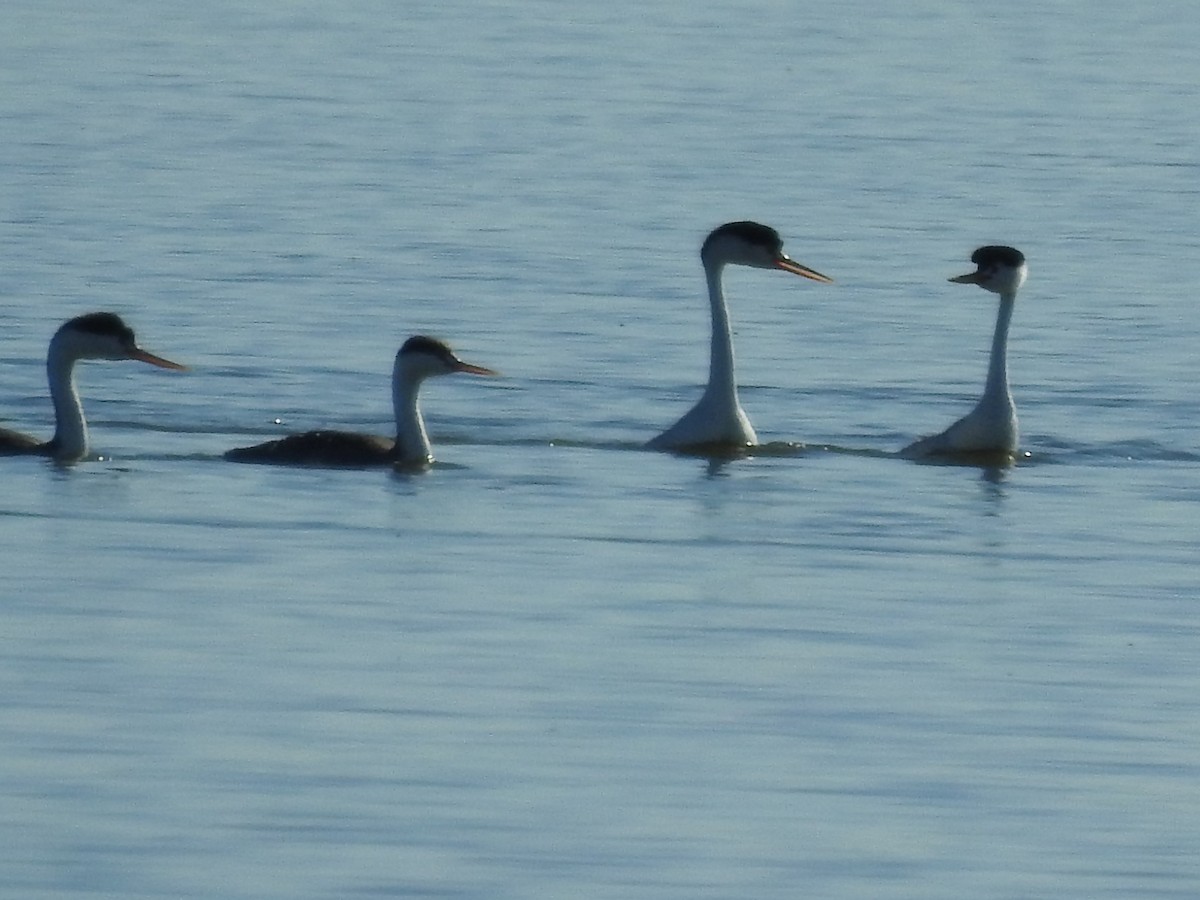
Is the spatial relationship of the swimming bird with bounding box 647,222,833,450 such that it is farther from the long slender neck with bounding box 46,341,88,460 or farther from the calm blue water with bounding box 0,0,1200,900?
the long slender neck with bounding box 46,341,88,460

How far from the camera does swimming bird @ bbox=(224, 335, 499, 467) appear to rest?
1579 centimetres

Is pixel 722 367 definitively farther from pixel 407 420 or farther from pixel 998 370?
pixel 407 420

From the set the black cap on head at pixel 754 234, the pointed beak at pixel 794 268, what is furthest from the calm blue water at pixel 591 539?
the black cap on head at pixel 754 234

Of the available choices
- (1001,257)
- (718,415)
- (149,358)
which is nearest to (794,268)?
(1001,257)

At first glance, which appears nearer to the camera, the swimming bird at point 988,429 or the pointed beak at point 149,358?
the pointed beak at point 149,358

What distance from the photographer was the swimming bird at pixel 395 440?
15.8m

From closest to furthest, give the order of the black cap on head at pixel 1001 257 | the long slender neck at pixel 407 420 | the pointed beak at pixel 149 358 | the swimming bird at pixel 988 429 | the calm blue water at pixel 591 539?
the calm blue water at pixel 591 539
the long slender neck at pixel 407 420
the pointed beak at pixel 149 358
the swimming bird at pixel 988 429
the black cap on head at pixel 1001 257

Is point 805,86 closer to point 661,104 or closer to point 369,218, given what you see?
point 661,104

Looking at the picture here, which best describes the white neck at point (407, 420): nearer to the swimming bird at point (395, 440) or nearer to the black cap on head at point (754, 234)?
the swimming bird at point (395, 440)

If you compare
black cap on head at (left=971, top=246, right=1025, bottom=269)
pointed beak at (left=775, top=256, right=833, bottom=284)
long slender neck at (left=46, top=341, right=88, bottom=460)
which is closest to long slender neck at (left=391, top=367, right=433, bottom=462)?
long slender neck at (left=46, top=341, right=88, bottom=460)

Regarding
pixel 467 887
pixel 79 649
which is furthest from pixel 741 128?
pixel 467 887

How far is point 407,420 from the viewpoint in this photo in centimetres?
1617

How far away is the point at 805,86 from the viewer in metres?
41.0

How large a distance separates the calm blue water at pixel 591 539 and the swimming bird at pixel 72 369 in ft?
0.51
